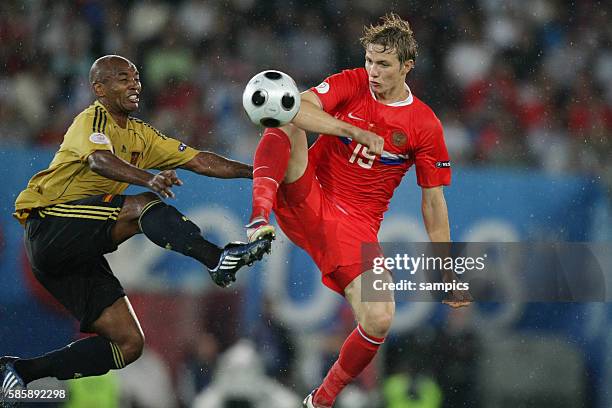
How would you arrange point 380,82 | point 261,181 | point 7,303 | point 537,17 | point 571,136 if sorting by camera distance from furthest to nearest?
point 537,17 < point 571,136 < point 7,303 < point 380,82 < point 261,181

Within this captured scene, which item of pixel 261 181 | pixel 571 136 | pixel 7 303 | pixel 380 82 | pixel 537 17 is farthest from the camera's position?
pixel 537 17

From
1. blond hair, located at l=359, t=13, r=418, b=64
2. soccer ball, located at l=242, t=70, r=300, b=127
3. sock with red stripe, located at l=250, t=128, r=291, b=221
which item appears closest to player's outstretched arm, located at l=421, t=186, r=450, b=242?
blond hair, located at l=359, t=13, r=418, b=64

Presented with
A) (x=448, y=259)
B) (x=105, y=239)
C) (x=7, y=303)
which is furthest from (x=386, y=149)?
(x=7, y=303)

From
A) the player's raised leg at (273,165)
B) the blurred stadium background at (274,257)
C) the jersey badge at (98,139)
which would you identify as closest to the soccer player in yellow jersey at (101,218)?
the jersey badge at (98,139)

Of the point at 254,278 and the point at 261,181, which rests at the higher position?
the point at 261,181

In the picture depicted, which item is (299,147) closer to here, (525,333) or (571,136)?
(525,333)

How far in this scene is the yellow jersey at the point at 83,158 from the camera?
4730mm

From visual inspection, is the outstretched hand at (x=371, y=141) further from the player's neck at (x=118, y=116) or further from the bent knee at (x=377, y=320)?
the player's neck at (x=118, y=116)

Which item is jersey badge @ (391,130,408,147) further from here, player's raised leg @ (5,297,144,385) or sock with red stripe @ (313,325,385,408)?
player's raised leg @ (5,297,144,385)

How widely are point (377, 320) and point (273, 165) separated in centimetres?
96

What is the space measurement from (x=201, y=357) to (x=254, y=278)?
0.68 m

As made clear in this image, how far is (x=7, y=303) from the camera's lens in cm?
679

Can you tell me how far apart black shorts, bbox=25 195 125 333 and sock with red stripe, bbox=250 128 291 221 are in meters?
0.70

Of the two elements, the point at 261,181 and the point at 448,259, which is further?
the point at 448,259
